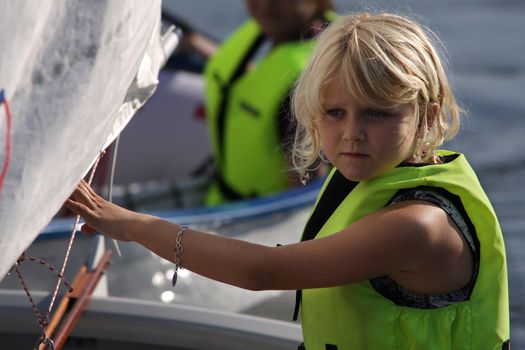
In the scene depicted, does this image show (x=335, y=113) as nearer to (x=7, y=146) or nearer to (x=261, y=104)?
(x=7, y=146)

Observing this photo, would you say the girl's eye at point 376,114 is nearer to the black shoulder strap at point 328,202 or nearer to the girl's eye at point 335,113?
the girl's eye at point 335,113

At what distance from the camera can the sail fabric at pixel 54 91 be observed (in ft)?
4.16

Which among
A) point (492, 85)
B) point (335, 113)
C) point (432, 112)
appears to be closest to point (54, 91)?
point (335, 113)

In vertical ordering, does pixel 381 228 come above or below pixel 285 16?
below

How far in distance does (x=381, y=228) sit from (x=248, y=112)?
2327 millimetres

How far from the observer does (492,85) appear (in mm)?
7652

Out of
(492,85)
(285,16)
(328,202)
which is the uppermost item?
Result: (492,85)

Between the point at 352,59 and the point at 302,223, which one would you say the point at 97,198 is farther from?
the point at 302,223

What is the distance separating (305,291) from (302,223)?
1.59 metres

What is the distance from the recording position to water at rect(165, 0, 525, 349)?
5668mm

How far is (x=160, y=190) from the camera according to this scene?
412 centimetres

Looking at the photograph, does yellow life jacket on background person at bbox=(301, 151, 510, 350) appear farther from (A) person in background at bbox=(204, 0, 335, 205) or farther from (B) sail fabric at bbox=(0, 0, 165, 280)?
(A) person in background at bbox=(204, 0, 335, 205)

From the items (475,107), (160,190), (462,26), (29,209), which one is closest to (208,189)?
(160,190)

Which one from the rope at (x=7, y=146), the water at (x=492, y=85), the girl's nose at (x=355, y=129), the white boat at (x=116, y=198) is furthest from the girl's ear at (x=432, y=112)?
the water at (x=492, y=85)
